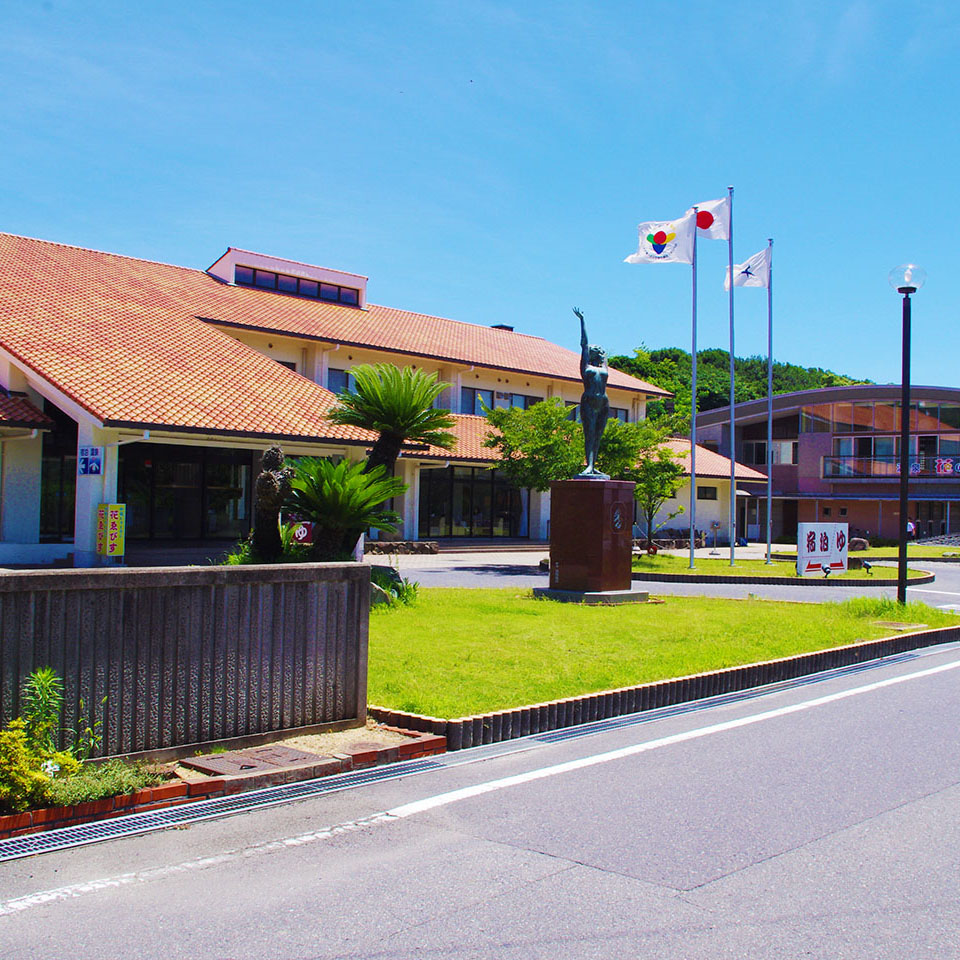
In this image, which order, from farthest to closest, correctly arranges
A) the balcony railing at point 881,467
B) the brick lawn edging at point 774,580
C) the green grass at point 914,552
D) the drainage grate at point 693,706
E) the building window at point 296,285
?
the balcony railing at point 881,467
the green grass at point 914,552
the building window at point 296,285
the brick lawn edging at point 774,580
the drainage grate at point 693,706

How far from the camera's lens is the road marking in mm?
4652

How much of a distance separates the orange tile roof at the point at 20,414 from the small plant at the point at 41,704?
582 inches

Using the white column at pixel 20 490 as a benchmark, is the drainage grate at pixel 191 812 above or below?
below

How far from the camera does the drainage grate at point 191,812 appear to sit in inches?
209

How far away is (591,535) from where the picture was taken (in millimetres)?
17125

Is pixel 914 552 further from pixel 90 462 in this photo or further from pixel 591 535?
pixel 90 462

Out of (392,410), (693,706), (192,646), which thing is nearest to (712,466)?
(392,410)

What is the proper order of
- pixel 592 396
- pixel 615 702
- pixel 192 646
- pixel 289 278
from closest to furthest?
pixel 192 646 < pixel 615 702 < pixel 592 396 < pixel 289 278

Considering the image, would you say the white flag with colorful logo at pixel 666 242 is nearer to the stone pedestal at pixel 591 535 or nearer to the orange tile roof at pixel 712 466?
the stone pedestal at pixel 591 535

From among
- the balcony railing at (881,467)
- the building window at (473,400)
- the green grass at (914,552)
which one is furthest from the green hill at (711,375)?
the building window at (473,400)

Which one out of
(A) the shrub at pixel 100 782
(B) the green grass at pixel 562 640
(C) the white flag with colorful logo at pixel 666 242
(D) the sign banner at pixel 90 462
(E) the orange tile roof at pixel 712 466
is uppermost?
(C) the white flag with colorful logo at pixel 666 242

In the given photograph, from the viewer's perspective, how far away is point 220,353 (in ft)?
81.4

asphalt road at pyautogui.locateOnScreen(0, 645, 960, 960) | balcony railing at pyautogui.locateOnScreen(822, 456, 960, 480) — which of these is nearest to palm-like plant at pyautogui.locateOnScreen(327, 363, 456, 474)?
asphalt road at pyautogui.locateOnScreen(0, 645, 960, 960)

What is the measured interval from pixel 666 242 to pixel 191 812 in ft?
81.3
